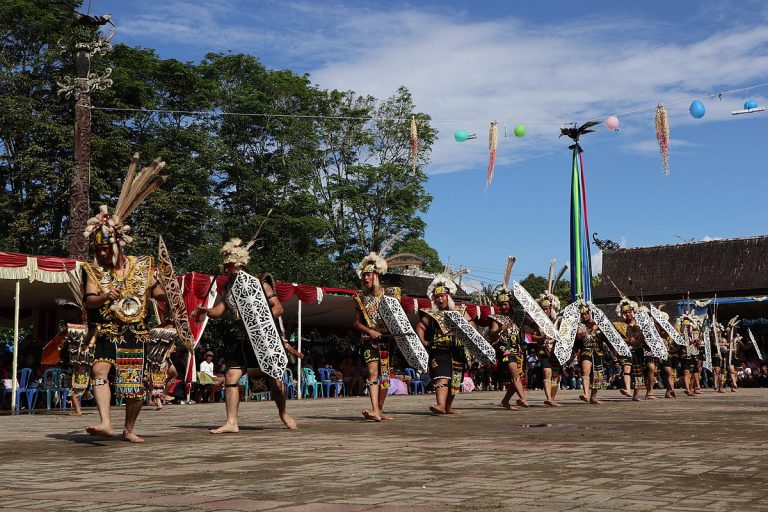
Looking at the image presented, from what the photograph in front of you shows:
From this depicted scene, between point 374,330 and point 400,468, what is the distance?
18.0 feet

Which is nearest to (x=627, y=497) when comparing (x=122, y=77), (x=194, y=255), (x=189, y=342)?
(x=189, y=342)

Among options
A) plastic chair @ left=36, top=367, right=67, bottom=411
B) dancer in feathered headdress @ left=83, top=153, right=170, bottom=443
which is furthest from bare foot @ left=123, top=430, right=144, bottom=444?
plastic chair @ left=36, top=367, right=67, bottom=411

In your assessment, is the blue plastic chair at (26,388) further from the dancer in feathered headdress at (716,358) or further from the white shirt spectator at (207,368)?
the dancer in feathered headdress at (716,358)

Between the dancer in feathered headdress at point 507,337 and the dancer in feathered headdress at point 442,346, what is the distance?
1.78 meters

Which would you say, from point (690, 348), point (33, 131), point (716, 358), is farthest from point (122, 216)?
point (33, 131)

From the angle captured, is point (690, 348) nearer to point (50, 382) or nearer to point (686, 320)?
point (686, 320)


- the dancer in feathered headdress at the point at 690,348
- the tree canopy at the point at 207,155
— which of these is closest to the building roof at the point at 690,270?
the tree canopy at the point at 207,155

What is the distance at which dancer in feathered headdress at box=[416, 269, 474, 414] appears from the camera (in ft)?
39.9

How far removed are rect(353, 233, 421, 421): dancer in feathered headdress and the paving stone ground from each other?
4.40 feet

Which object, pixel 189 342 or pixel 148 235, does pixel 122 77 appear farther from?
pixel 189 342

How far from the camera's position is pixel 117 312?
812 cm

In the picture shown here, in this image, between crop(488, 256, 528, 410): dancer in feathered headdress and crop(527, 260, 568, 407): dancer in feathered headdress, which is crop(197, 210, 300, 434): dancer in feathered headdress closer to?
crop(488, 256, 528, 410): dancer in feathered headdress

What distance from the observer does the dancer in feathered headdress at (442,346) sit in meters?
12.1

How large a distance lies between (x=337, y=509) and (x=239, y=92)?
4021cm
